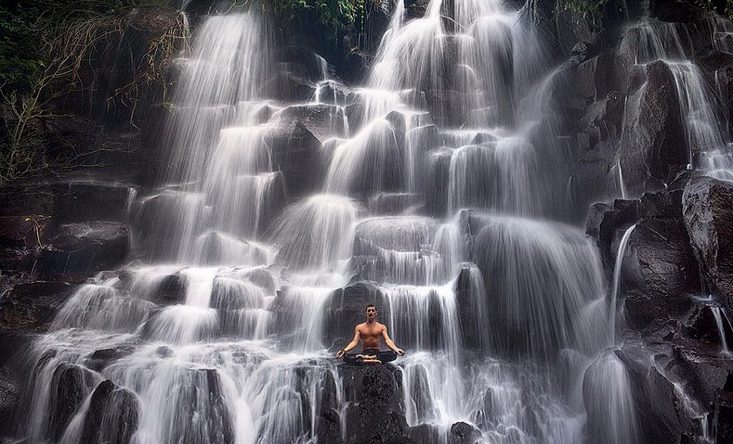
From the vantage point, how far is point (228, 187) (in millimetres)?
14281

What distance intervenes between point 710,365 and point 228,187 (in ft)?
38.8

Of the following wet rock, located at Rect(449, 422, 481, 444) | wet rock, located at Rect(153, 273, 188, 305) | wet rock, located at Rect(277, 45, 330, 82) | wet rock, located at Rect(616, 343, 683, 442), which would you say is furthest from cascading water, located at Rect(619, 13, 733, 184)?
wet rock, located at Rect(277, 45, 330, 82)

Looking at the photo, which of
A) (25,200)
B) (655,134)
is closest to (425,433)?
(655,134)

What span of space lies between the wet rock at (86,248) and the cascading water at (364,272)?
70cm

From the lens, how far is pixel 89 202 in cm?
1303

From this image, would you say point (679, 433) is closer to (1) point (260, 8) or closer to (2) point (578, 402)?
(2) point (578, 402)

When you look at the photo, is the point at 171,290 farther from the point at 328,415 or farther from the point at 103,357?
the point at 328,415

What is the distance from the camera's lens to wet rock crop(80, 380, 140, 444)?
7.24 m

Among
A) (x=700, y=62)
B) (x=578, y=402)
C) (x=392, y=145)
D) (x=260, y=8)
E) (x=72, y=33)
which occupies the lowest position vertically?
(x=578, y=402)

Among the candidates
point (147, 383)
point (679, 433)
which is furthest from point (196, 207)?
point (679, 433)

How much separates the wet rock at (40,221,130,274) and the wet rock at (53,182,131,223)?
0.48m

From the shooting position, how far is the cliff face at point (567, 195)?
23.0 feet

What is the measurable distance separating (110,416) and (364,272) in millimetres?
5091

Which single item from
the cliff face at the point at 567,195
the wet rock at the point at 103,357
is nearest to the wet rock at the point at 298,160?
the cliff face at the point at 567,195
